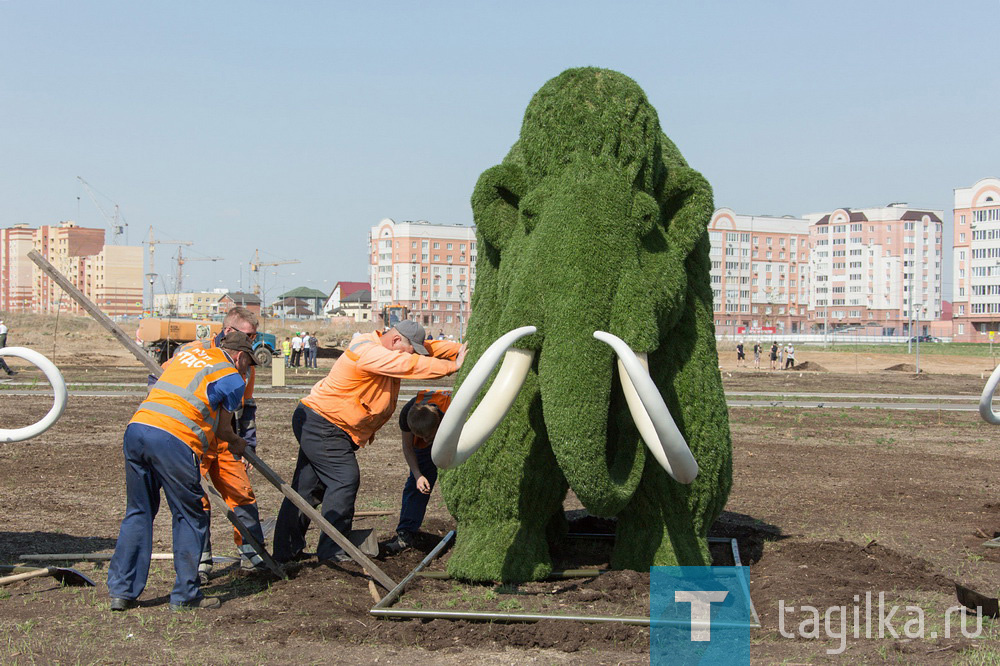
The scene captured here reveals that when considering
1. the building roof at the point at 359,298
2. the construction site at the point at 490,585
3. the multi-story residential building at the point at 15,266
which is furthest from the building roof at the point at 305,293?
the construction site at the point at 490,585

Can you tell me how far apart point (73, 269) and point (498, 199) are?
8433 cm

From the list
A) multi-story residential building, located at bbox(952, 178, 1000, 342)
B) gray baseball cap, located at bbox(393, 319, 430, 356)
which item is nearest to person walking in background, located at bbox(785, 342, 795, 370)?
gray baseball cap, located at bbox(393, 319, 430, 356)

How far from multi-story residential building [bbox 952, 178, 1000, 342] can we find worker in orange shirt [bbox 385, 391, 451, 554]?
102 meters

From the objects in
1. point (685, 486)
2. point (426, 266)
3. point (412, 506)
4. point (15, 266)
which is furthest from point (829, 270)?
point (685, 486)

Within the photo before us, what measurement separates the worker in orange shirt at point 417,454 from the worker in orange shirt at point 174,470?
148 centimetres

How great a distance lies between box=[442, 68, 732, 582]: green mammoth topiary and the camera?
219 inches

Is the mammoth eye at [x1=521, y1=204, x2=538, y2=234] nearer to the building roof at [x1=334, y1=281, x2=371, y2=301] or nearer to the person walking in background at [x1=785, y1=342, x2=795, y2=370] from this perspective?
the person walking in background at [x1=785, y1=342, x2=795, y2=370]

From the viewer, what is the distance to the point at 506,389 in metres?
5.49

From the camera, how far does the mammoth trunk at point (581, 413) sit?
5215 mm

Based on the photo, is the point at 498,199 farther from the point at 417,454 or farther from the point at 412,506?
the point at 412,506

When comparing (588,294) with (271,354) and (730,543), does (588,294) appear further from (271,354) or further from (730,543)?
(271,354)

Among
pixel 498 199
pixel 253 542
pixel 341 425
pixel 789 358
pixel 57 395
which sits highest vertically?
pixel 498 199

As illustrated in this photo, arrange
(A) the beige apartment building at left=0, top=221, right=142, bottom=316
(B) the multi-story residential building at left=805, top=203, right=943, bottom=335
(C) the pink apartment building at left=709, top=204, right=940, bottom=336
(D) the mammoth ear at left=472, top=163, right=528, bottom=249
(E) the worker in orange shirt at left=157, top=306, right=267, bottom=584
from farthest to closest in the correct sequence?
(B) the multi-story residential building at left=805, top=203, right=943, bottom=335
(C) the pink apartment building at left=709, top=204, right=940, bottom=336
(A) the beige apartment building at left=0, top=221, right=142, bottom=316
(E) the worker in orange shirt at left=157, top=306, right=267, bottom=584
(D) the mammoth ear at left=472, top=163, right=528, bottom=249

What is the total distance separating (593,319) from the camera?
552 centimetres
